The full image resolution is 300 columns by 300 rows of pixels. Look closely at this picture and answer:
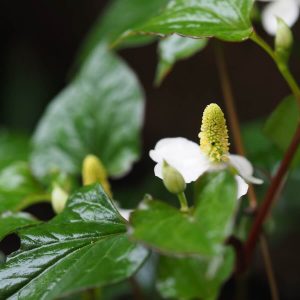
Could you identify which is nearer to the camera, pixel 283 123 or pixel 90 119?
pixel 283 123

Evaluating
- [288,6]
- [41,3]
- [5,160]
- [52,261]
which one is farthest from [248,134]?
[41,3]

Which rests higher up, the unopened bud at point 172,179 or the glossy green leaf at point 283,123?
the unopened bud at point 172,179

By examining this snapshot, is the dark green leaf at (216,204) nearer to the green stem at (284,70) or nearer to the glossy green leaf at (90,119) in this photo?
the green stem at (284,70)

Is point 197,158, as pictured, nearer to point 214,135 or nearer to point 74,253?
point 214,135

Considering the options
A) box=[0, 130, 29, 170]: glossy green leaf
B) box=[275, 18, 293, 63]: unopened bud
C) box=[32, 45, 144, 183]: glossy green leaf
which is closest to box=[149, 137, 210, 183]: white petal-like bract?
box=[275, 18, 293, 63]: unopened bud

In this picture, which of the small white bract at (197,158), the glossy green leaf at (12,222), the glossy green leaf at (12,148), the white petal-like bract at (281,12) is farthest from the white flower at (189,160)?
the glossy green leaf at (12,148)

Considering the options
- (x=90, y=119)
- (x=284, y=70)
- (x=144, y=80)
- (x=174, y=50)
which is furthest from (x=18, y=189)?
(x=144, y=80)
